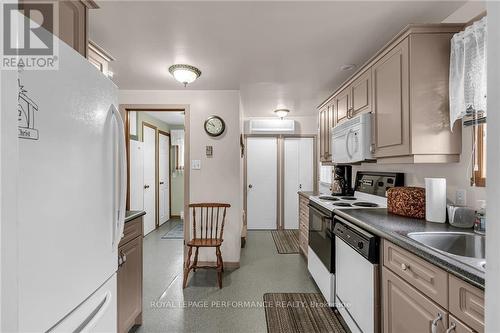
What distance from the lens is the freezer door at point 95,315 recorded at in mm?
822

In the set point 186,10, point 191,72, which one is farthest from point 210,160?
point 186,10

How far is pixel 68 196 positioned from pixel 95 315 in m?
0.55

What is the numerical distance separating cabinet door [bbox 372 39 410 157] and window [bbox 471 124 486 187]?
0.36m

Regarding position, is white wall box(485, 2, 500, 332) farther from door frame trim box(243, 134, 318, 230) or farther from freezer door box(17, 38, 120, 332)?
door frame trim box(243, 134, 318, 230)

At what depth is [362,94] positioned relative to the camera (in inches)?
85.0

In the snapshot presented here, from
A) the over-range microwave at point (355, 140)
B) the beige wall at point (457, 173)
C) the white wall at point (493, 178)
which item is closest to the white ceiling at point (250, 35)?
the over-range microwave at point (355, 140)

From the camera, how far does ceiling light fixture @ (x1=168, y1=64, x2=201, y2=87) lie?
2301 millimetres

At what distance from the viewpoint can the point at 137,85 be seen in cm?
291

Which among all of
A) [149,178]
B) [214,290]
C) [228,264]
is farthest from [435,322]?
[149,178]

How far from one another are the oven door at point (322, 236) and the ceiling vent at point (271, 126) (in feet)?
7.86

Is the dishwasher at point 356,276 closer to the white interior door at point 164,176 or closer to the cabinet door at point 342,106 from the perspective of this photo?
the cabinet door at point 342,106

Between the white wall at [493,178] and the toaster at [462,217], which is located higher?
the white wall at [493,178]

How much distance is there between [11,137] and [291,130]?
14.8 feet

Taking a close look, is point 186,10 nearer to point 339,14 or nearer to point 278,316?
point 339,14
